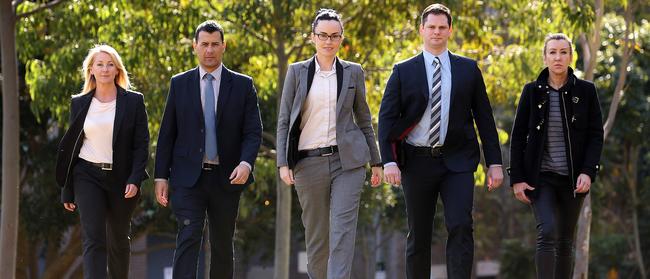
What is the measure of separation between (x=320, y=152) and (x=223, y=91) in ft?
2.62

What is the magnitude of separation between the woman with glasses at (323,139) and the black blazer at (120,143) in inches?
45.3

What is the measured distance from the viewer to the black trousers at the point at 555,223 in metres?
9.16

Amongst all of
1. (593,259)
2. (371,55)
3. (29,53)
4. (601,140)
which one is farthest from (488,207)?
(601,140)

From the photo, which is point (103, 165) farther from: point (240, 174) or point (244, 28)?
point (244, 28)

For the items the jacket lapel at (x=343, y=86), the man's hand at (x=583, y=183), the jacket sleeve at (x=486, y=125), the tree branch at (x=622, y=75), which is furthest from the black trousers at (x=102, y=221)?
→ the tree branch at (x=622, y=75)

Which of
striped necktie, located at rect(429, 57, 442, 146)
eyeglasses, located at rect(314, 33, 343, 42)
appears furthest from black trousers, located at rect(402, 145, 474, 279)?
eyeglasses, located at rect(314, 33, 343, 42)

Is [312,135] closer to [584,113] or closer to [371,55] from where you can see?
[584,113]

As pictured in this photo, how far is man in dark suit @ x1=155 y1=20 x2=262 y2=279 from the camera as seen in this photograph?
28.8 ft

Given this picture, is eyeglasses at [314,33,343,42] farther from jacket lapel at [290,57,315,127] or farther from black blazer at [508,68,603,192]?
black blazer at [508,68,603,192]

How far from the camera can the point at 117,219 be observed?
30.7 feet

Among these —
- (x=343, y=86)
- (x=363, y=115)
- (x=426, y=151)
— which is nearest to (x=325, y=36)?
(x=343, y=86)

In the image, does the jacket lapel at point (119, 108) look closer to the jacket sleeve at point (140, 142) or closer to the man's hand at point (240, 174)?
the jacket sleeve at point (140, 142)

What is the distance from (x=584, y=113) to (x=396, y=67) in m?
1.52

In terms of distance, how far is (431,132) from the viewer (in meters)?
8.58
